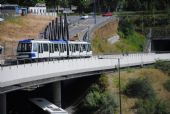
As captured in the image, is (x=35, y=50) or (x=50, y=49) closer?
(x=35, y=50)

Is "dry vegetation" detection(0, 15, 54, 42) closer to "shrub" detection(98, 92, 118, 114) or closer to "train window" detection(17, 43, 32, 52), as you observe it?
"train window" detection(17, 43, 32, 52)

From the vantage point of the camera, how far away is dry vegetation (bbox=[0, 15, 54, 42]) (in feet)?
333

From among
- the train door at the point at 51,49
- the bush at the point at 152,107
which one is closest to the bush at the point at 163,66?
the bush at the point at 152,107

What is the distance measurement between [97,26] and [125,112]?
55.2m

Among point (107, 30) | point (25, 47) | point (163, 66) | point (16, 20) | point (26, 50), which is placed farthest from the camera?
point (107, 30)

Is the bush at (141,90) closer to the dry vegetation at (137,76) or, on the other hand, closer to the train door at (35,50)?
the dry vegetation at (137,76)

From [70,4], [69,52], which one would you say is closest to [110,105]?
[69,52]

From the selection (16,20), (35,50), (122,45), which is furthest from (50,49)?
(122,45)

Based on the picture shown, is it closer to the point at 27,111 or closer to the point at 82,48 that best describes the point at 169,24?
the point at 82,48

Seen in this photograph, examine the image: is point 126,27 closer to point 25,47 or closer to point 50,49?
point 50,49

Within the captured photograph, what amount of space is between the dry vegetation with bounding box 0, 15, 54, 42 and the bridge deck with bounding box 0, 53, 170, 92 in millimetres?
24465

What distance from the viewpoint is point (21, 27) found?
351 ft

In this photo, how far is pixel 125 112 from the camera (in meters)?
66.6

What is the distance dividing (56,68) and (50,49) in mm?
11260
